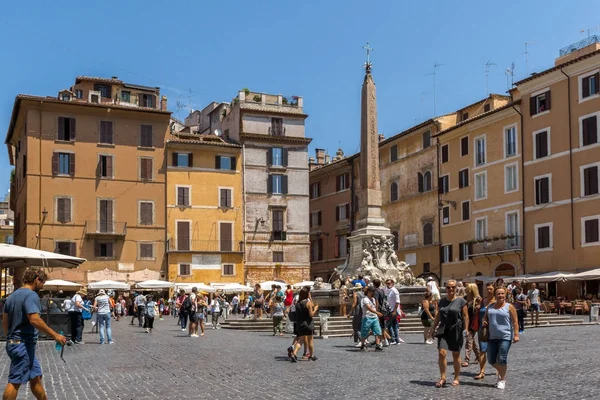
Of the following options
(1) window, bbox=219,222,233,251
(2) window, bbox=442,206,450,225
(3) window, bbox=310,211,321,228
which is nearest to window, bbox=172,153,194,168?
(1) window, bbox=219,222,233,251

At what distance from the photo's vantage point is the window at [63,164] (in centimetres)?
4809

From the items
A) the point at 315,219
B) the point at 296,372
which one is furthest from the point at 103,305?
the point at 315,219

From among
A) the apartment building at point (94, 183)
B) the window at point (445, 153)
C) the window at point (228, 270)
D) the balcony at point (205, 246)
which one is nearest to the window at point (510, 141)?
the window at point (445, 153)

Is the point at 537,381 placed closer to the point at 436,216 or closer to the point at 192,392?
the point at 192,392

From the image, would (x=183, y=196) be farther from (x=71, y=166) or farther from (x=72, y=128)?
(x=72, y=128)

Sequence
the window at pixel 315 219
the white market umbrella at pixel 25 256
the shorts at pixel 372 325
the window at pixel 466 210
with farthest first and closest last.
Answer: the window at pixel 315 219, the window at pixel 466 210, the white market umbrella at pixel 25 256, the shorts at pixel 372 325

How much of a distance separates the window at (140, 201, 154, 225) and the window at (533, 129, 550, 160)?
22380 millimetres

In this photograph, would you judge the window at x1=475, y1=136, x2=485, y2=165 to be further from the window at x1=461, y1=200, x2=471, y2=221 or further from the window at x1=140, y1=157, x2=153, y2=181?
the window at x1=140, y1=157, x2=153, y2=181

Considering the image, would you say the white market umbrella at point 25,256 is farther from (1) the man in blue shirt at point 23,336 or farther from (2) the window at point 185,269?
(2) the window at point 185,269

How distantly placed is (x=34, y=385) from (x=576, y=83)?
35.2 meters

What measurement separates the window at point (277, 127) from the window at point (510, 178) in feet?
52.2

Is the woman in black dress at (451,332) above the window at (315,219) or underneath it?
underneath

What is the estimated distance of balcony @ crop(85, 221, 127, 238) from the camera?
48.3 m

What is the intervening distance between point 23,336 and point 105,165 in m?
43.1
